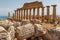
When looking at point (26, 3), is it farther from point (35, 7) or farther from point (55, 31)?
point (55, 31)

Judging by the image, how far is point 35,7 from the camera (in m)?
39.1

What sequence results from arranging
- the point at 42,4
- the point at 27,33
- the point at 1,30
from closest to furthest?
the point at 1,30
the point at 27,33
the point at 42,4

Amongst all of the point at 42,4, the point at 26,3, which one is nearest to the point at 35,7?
the point at 42,4

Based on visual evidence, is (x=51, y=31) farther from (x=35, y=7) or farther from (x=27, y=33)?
(x=35, y=7)

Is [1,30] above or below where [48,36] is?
above

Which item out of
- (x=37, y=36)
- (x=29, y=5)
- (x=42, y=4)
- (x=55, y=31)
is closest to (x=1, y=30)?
(x=55, y=31)

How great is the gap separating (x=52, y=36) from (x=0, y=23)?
307 cm

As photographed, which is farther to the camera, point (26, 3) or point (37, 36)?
point (26, 3)

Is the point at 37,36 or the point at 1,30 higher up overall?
the point at 1,30

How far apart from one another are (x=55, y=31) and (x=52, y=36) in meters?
0.34

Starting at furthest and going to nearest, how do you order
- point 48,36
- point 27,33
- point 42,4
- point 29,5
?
point 29,5, point 42,4, point 27,33, point 48,36

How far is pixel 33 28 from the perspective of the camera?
8641mm

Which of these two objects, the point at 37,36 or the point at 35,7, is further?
the point at 35,7

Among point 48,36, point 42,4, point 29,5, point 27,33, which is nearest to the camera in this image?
point 48,36
